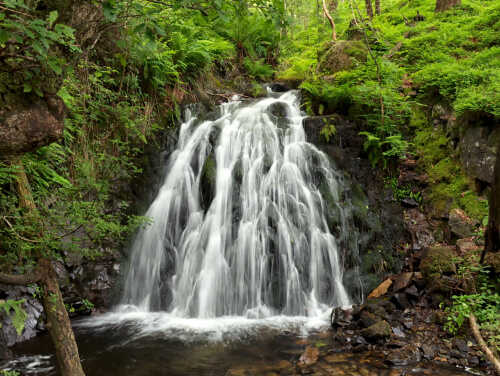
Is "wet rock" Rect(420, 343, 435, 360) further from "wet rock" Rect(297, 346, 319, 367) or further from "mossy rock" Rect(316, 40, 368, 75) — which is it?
"mossy rock" Rect(316, 40, 368, 75)

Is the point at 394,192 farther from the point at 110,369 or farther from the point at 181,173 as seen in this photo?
the point at 110,369

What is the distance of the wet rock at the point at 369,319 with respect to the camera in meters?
5.29

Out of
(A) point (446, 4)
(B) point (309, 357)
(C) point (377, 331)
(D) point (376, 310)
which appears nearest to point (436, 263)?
(D) point (376, 310)

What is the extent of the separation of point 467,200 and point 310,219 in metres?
3.33

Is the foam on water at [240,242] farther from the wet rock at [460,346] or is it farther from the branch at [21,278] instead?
the branch at [21,278]

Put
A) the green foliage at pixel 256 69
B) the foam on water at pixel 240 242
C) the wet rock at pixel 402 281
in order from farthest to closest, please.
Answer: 1. the green foliage at pixel 256 69
2. the foam on water at pixel 240 242
3. the wet rock at pixel 402 281

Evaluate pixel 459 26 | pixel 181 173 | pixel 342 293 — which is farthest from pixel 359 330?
pixel 459 26

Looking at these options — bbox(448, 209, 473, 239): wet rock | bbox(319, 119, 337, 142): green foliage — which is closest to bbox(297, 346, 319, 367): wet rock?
bbox(448, 209, 473, 239): wet rock

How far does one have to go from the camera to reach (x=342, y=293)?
22.0 feet

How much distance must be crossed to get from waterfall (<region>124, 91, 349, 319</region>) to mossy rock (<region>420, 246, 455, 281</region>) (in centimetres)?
159

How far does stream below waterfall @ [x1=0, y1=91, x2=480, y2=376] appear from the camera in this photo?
4793 mm

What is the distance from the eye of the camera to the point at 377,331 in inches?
197

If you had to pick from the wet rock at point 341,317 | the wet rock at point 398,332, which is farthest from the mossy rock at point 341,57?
the wet rock at point 398,332

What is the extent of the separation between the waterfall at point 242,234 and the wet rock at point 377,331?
1.36 meters
